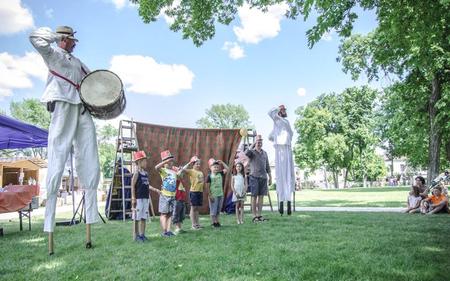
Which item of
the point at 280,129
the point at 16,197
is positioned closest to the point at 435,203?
the point at 280,129

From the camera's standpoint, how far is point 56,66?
495cm

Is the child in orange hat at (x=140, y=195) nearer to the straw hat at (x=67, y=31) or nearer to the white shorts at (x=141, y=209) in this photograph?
the white shorts at (x=141, y=209)

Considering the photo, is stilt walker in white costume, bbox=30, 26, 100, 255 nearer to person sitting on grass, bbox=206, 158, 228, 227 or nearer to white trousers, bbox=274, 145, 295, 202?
person sitting on grass, bbox=206, 158, 228, 227

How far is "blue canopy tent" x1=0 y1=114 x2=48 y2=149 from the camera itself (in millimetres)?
8375

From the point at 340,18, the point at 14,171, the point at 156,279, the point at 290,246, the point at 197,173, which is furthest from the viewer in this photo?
the point at 14,171

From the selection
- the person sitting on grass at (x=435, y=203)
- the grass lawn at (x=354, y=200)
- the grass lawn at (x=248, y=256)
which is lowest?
the grass lawn at (x=354, y=200)

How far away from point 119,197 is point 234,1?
619 centimetres

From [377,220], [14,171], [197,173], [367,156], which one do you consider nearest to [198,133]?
[197,173]

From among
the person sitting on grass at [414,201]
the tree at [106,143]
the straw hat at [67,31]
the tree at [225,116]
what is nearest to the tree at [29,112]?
the tree at [106,143]

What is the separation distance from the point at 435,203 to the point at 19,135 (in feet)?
33.6

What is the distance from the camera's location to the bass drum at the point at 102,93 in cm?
498

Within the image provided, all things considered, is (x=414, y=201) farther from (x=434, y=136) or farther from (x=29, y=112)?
(x=29, y=112)

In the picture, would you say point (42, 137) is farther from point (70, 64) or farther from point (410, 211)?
point (410, 211)

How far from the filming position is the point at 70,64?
16.7ft
